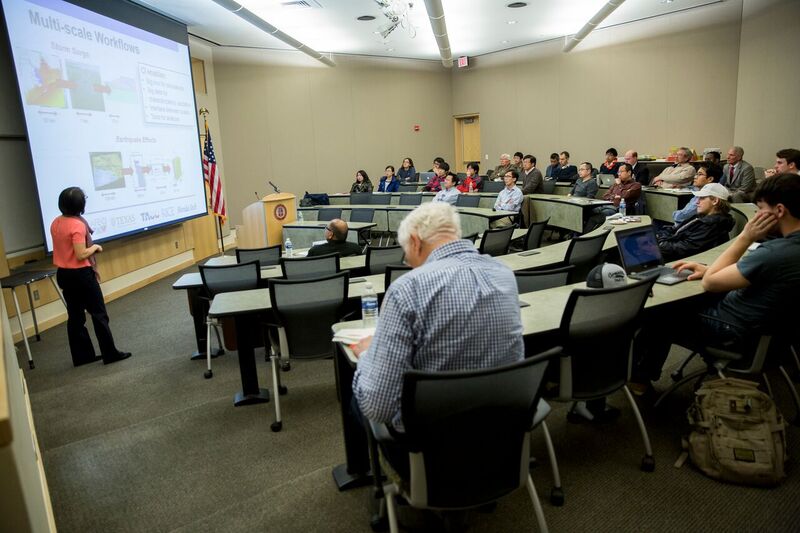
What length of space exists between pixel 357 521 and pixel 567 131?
1192 centimetres

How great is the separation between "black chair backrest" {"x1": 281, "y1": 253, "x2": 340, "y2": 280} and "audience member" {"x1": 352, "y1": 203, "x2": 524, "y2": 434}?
211 cm

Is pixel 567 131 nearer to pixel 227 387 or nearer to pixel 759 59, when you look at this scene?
pixel 759 59

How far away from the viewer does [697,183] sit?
7.00m

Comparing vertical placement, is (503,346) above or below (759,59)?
below

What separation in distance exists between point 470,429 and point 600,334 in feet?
3.19

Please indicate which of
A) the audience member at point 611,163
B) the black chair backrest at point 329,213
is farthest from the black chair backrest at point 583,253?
the audience member at point 611,163

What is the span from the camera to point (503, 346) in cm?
169

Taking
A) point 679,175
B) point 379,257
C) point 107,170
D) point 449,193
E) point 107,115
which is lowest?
point 379,257

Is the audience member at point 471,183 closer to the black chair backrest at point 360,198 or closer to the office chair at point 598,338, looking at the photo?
the black chair backrest at point 360,198

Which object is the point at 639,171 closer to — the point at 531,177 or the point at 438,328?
the point at 531,177

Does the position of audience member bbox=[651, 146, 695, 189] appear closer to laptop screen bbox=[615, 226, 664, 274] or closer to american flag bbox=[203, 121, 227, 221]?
laptop screen bbox=[615, 226, 664, 274]

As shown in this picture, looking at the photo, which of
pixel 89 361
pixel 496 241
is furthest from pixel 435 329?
pixel 89 361

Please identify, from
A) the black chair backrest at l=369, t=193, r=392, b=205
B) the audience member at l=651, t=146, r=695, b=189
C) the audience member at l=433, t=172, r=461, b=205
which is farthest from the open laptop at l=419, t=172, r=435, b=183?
the audience member at l=651, t=146, r=695, b=189

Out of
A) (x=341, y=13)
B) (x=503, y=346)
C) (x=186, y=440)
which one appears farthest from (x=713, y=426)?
(x=341, y=13)
